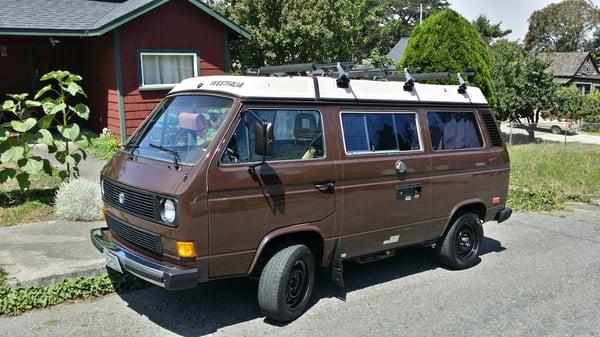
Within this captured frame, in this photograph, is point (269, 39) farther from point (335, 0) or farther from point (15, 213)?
point (15, 213)

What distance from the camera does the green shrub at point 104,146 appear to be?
12555 mm

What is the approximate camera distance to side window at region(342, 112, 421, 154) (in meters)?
5.37

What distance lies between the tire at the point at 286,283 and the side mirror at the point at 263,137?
0.99 metres

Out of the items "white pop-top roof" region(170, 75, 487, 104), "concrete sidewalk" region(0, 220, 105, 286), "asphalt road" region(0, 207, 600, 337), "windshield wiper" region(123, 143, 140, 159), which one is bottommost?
"asphalt road" region(0, 207, 600, 337)

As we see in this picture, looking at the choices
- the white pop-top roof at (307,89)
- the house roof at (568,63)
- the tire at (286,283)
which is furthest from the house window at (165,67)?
the house roof at (568,63)

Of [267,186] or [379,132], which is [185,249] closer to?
[267,186]

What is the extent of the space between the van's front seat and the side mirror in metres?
0.44

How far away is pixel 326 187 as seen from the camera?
5.06 meters

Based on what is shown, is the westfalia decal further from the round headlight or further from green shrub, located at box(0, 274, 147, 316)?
green shrub, located at box(0, 274, 147, 316)

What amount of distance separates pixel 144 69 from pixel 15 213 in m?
7.05

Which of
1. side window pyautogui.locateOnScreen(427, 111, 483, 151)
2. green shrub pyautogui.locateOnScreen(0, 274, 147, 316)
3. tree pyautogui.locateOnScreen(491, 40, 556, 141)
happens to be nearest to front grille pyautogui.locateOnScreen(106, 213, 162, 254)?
green shrub pyautogui.locateOnScreen(0, 274, 147, 316)

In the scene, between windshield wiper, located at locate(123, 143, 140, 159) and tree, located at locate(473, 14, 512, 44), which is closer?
windshield wiper, located at locate(123, 143, 140, 159)

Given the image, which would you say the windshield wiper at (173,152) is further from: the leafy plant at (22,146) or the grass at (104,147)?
the grass at (104,147)

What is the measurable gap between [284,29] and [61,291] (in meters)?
14.6
